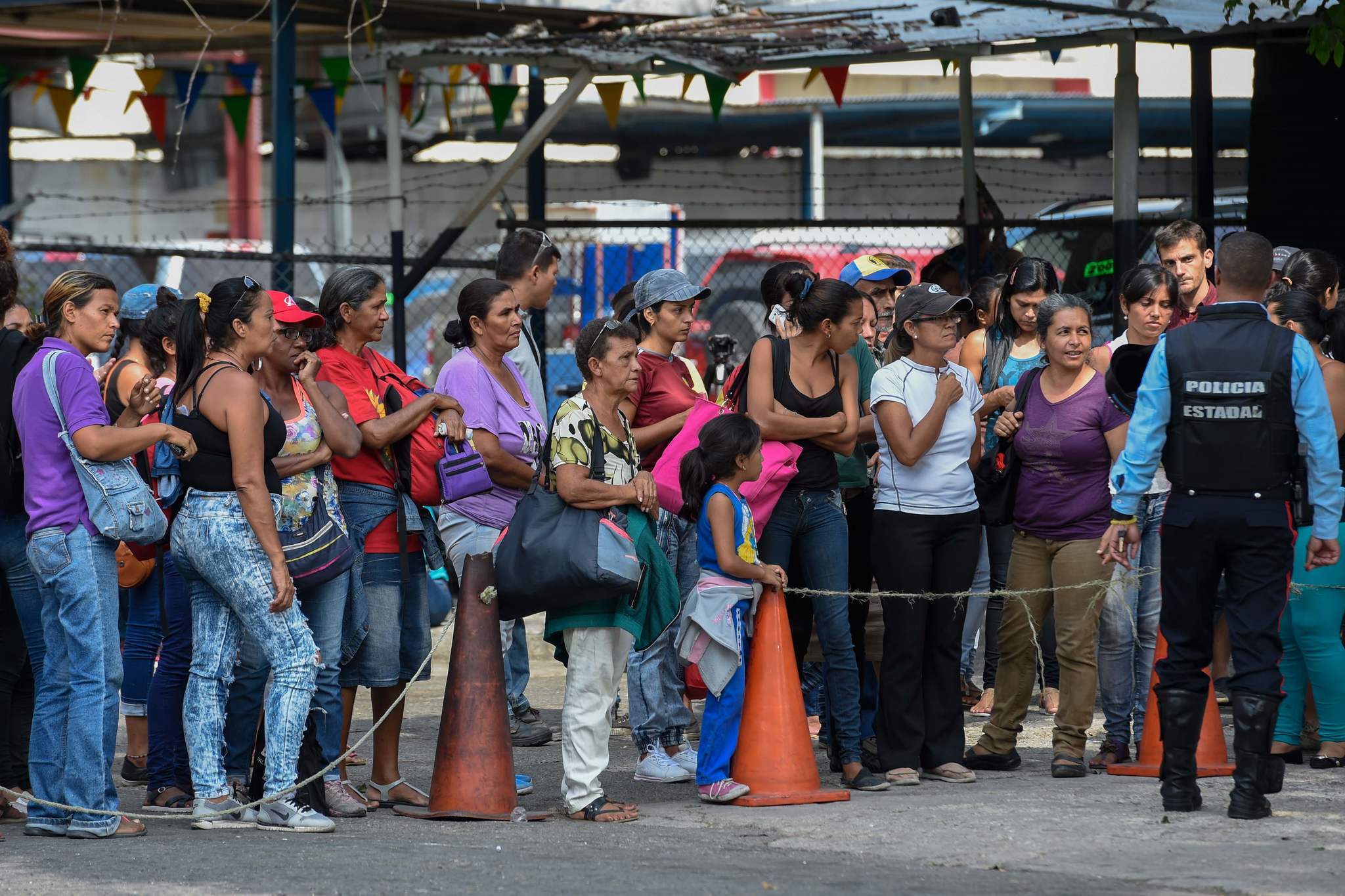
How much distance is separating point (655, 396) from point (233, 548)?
2053mm

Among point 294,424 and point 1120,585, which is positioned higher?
point 294,424

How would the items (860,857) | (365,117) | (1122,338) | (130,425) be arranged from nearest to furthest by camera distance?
(860,857) < (130,425) < (1122,338) < (365,117)

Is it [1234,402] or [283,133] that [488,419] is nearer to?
[1234,402]

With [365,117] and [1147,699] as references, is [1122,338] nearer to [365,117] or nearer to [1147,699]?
[1147,699]

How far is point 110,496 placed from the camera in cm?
570

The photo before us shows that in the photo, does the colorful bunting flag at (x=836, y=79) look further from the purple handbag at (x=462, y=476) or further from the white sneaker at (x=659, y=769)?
the purple handbag at (x=462, y=476)

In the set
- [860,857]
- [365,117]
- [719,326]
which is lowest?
[860,857]

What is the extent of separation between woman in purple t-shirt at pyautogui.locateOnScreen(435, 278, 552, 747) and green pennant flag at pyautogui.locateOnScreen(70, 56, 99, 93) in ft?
27.2

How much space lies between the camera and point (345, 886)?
197 inches

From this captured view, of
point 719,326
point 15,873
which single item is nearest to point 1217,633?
point 15,873

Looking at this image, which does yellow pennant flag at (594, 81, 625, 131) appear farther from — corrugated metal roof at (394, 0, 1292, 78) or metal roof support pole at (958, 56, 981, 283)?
metal roof support pole at (958, 56, 981, 283)

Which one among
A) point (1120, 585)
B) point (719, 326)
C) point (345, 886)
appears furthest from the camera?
point (719, 326)

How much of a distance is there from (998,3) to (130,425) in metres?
5.63

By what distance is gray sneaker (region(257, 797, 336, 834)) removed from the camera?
5867 mm
